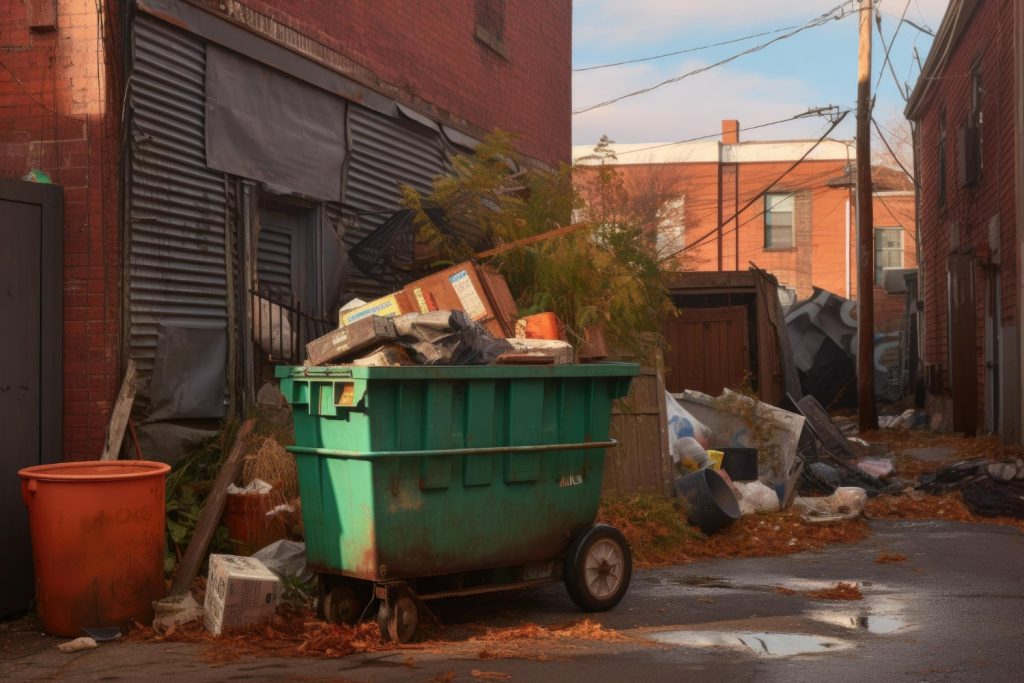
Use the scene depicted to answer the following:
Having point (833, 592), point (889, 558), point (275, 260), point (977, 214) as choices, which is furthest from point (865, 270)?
point (833, 592)

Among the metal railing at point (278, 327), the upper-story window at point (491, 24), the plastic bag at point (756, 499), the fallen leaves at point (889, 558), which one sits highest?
the upper-story window at point (491, 24)

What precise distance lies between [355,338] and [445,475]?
0.88 metres

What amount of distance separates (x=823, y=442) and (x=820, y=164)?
27.0 metres

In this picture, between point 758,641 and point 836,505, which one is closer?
point 758,641

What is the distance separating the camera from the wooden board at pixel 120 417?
24.8 ft

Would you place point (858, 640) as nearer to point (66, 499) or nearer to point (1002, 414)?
point (66, 499)

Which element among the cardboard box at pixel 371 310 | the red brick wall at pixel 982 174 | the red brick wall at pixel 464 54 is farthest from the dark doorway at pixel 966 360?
the cardboard box at pixel 371 310

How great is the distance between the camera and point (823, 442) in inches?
550

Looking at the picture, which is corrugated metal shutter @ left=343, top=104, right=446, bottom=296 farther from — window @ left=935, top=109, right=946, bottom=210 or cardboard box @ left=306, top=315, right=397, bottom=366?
window @ left=935, top=109, right=946, bottom=210

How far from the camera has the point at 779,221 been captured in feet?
129

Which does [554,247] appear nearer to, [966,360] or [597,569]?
[597,569]

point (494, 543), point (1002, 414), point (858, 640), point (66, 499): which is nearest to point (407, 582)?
point (494, 543)

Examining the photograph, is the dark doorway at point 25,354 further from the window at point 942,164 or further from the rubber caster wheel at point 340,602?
the window at point 942,164

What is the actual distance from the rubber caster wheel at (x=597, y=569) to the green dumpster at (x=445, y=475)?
0.02 metres
